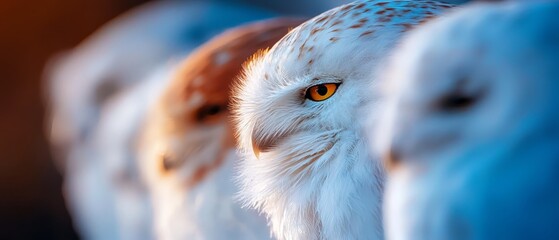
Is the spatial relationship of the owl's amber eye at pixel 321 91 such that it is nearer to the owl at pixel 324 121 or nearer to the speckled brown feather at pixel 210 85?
the owl at pixel 324 121

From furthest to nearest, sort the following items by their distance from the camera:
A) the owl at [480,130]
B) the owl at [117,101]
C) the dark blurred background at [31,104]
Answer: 1. the dark blurred background at [31,104]
2. the owl at [117,101]
3. the owl at [480,130]

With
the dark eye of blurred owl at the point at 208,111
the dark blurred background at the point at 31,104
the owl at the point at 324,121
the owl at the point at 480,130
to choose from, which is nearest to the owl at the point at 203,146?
the dark eye of blurred owl at the point at 208,111

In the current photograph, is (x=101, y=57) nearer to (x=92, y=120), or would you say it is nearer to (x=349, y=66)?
(x=92, y=120)

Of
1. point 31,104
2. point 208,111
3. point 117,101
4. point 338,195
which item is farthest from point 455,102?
point 31,104

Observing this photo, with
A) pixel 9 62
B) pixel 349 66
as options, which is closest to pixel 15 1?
pixel 9 62

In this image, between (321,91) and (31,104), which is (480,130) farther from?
(31,104)

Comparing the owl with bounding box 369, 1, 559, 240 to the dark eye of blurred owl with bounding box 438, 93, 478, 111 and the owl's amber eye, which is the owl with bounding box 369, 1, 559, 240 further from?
the owl's amber eye
